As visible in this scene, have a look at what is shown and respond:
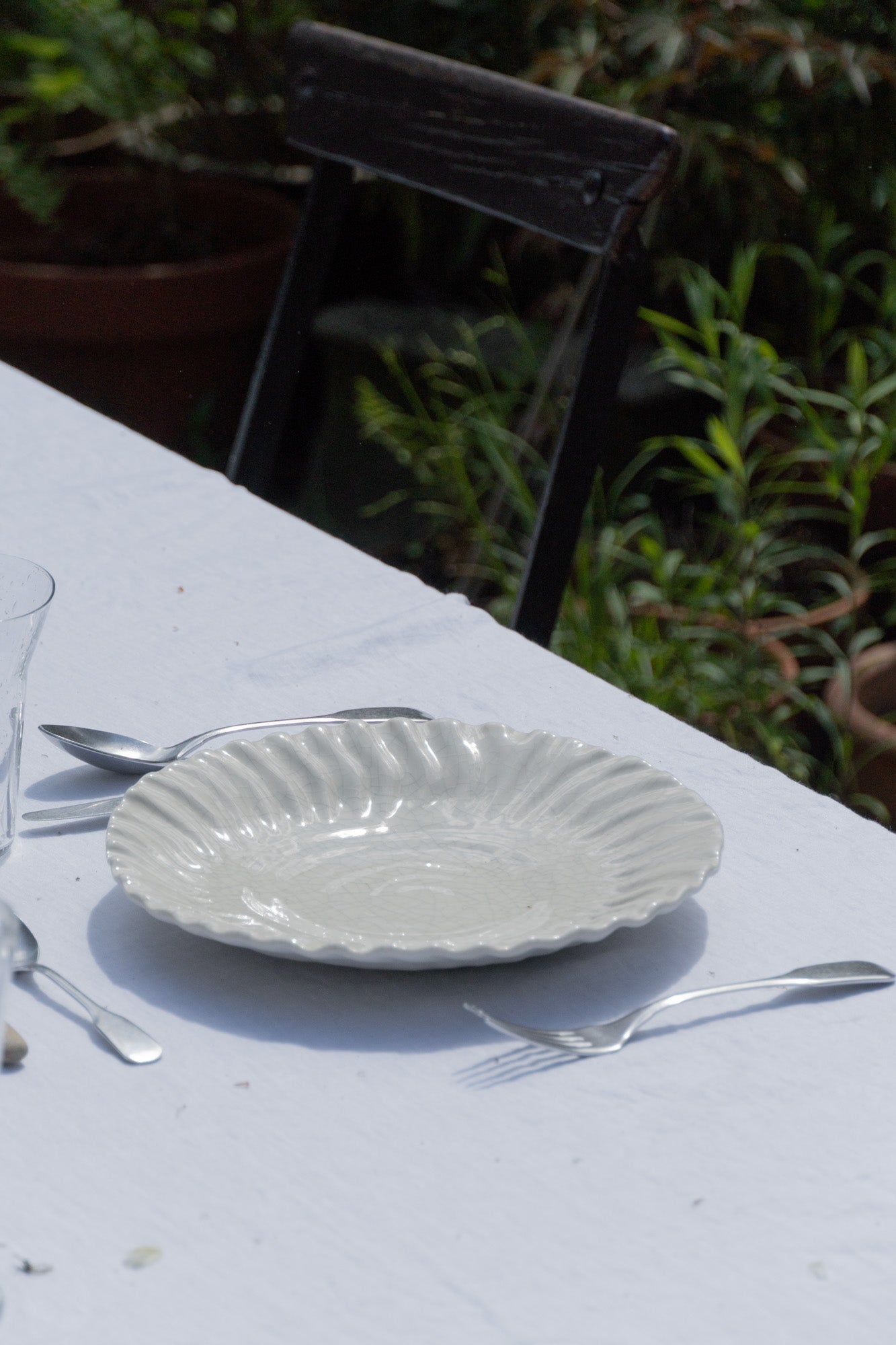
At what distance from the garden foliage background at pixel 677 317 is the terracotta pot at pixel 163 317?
16cm

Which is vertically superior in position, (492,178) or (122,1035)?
(492,178)

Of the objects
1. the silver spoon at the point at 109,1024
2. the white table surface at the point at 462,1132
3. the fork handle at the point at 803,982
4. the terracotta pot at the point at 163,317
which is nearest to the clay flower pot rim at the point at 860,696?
the white table surface at the point at 462,1132

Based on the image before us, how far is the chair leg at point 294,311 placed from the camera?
154 centimetres

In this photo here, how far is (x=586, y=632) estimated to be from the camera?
1.94m

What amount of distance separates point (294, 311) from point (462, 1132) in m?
1.17

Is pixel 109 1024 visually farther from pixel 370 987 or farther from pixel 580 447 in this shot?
pixel 580 447

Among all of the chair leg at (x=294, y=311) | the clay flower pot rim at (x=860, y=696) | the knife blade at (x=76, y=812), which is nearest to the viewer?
the knife blade at (x=76, y=812)

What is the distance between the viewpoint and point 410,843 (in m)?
0.67

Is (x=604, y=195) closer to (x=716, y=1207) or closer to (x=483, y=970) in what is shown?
(x=483, y=970)

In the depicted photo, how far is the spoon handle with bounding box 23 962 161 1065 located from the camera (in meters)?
0.54

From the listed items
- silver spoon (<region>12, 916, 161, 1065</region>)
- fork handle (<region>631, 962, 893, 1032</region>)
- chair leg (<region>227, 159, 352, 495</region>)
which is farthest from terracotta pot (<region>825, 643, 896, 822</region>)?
silver spoon (<region>12, 916, 161, 1065</region>)

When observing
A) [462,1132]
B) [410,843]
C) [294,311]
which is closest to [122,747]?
[410,843]

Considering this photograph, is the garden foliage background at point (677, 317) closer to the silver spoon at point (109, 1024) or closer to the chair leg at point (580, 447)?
the chair leg at point (580, 447)

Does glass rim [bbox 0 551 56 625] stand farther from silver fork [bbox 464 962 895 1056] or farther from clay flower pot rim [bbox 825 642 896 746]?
clay flower pot rim [bbox 825 642 896 746]
